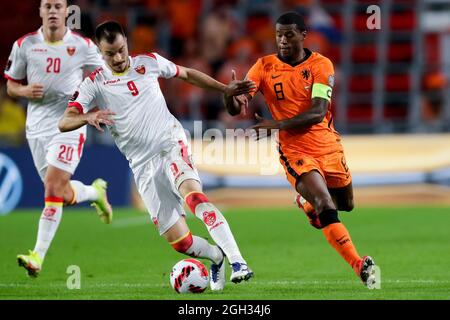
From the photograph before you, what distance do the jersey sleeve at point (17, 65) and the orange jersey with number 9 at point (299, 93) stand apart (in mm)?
2549

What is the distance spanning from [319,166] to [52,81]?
3.03 metres

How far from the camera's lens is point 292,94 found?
9.80 meters

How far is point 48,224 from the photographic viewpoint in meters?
10.4

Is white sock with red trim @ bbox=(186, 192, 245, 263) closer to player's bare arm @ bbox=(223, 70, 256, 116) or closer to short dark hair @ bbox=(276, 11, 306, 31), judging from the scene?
player's bare arm @ bbox=(223, 70, 256, 116)

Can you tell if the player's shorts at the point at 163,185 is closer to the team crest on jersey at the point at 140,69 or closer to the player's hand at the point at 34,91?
the team crest on jersey at the point at 140,69

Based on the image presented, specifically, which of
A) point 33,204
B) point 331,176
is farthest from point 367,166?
point 331,176

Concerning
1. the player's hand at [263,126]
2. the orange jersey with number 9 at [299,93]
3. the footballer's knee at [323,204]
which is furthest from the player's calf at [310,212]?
the player's hand at [263,126]

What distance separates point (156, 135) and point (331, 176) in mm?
1673

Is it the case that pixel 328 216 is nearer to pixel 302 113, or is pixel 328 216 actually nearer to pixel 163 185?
pixel 302 113

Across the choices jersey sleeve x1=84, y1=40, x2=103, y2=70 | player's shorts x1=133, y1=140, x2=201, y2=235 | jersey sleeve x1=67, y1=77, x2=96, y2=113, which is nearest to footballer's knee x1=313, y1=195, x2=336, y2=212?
player's shorts x1=133, y1=140, x2=201, y2=235

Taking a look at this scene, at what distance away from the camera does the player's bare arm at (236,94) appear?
9.47m

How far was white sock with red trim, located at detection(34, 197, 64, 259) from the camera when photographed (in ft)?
33.6

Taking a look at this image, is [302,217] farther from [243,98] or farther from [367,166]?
[243,98]

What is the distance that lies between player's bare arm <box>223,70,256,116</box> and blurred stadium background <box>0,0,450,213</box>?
347 inches
